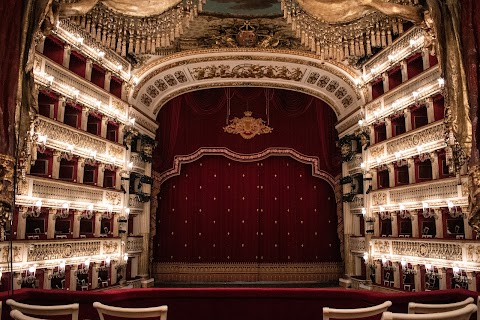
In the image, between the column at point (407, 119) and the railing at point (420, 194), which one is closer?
the railing at point (420, 194)

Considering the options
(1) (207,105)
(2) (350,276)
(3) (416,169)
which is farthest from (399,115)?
(1) (207,105)

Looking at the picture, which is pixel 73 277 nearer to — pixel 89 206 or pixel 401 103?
pixel 89 206

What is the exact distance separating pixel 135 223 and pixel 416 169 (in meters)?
10.2

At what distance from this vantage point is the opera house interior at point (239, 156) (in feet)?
15.4

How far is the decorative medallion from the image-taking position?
18141 millimetres

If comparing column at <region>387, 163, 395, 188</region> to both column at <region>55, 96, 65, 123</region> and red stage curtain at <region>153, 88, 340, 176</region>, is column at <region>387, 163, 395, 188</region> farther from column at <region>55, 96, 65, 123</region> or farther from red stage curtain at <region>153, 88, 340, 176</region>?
column at <region>55, 96, 65, 123</region>

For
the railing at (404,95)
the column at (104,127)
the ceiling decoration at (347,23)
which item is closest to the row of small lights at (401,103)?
the railing at (404,95)

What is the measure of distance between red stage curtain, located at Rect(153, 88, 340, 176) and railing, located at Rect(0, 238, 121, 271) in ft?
18.3

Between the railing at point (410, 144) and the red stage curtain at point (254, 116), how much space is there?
3305mm

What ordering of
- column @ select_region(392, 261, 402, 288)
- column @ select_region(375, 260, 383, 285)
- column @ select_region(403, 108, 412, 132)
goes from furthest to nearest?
1. column @ select_region(375, 260, 383, 285)
2. column @ select_region(403, 108, 412, 132)
3. column @ select_region(392, 261, 402, 288)

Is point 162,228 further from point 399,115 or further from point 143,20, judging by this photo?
point 143,20

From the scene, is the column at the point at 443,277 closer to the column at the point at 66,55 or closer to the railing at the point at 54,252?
the railing at the point at 54,252

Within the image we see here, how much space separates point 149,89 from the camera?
16594 millimetres

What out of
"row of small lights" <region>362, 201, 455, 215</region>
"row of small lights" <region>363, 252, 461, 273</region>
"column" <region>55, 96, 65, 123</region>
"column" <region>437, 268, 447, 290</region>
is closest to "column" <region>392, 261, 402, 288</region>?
"row of small lights" <region>363, 252, 461, 273</region>
